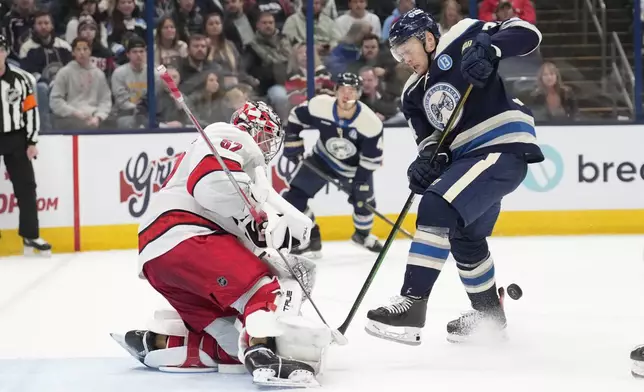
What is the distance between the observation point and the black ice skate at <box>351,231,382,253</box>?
6.84 meters

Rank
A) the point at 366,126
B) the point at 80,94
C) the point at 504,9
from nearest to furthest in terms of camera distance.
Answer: the point at 366,126, the point at 80,94, the point at 504,9

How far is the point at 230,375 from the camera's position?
3475 millimetres

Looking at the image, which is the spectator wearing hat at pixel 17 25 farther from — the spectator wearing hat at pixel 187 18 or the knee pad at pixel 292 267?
the knee pad at pixel 292 267

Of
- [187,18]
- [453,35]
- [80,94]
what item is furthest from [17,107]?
[453,35]

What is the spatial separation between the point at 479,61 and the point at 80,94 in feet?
14.7

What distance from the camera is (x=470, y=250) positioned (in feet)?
13.0

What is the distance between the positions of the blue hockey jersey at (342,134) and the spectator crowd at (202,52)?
817mm

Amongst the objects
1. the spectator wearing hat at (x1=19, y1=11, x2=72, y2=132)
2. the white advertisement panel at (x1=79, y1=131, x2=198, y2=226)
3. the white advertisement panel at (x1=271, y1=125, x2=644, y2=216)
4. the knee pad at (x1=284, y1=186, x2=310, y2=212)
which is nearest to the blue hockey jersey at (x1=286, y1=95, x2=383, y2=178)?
the knee pad at (x1=284, y1=186, x2=310, y2=212)

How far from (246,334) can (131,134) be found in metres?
4.07

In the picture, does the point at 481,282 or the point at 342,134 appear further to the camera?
the point at 342,134

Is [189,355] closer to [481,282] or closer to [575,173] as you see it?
[481,282]

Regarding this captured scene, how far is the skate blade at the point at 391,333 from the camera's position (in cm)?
346

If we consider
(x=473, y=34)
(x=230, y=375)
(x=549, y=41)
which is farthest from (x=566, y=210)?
(x=230, y=375)

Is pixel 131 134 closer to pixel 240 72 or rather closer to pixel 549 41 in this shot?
pixel 240 72
